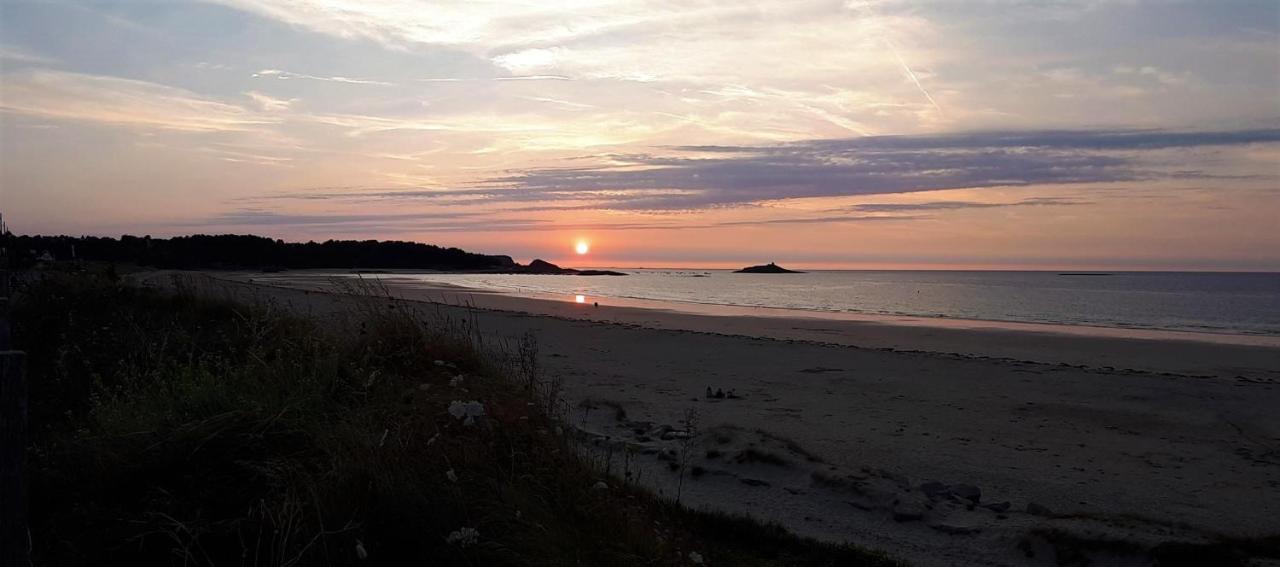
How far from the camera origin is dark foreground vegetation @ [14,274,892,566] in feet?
12.5

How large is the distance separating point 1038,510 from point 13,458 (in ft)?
19.7

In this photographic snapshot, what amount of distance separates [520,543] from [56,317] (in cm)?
941

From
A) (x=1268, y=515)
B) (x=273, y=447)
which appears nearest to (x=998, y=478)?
(x=1268, y=515)

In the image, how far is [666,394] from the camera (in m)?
11.0

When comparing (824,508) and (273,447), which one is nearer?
(273,447)

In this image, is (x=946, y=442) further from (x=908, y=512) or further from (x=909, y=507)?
(x=908, y=512)

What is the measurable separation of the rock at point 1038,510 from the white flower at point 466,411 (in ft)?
13.2

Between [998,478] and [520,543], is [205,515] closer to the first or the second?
[520,543]

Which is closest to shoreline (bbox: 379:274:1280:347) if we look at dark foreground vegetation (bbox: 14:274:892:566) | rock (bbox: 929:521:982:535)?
rock (bbox: 929:521:982:535)

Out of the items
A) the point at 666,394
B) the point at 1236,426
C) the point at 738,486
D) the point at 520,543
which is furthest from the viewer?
the point at 666,394

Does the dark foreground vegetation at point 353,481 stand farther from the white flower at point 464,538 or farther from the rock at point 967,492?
the rock at point 967,492

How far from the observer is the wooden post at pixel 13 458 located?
247 cm

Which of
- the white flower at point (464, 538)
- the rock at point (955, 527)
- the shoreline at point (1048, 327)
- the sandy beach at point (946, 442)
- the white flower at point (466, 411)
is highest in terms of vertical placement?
the white flower at point (466, 411)

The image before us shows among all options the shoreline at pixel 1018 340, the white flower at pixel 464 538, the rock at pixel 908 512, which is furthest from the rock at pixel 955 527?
the shoreline at pixel 1018 340
